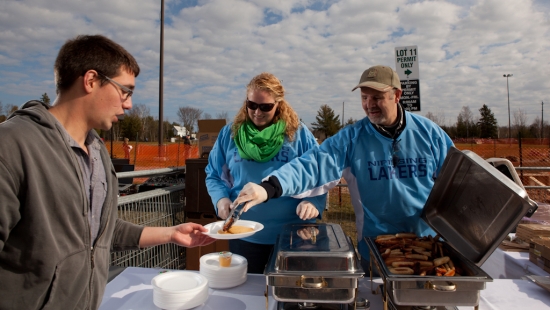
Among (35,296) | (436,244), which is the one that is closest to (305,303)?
(436,244)

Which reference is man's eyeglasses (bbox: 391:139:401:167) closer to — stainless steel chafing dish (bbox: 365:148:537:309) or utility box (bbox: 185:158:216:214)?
stainless steel chafing dish (bbox: 365:148:537:309)

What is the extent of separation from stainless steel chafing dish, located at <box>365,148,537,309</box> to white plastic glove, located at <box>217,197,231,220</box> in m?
1.03

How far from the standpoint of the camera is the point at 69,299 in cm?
122

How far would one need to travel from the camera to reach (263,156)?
8.63 feet

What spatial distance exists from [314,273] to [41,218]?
1000 millimetres

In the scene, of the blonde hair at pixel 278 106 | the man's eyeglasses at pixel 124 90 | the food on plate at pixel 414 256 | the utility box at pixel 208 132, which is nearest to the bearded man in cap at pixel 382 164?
the food on plate at pixel 414 256

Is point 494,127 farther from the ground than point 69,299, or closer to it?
farther from the ground

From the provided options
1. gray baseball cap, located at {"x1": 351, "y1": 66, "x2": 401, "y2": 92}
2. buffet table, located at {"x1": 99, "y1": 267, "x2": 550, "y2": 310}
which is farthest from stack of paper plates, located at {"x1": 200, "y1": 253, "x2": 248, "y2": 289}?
gray baseball cap, located at {"x1": 351, "y1": 66, "x2": 401, "y2": 92}

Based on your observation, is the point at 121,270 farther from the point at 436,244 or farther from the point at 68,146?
the point at 436,244

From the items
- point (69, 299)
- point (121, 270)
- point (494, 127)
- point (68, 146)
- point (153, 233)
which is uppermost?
point (494, 127)

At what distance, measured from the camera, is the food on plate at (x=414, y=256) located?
5.11 feet

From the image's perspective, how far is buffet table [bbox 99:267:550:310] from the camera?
1803mm

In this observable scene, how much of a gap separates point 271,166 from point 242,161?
0.77 ft

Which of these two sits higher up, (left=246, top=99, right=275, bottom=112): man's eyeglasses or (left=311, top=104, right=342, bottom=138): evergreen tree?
(left=311, top=104, right=342, bottom=138): evergreen tree
